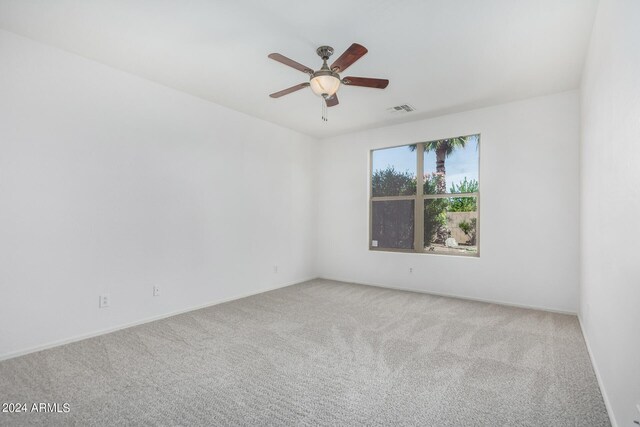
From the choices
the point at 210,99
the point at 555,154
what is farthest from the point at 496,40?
the point at 210,99

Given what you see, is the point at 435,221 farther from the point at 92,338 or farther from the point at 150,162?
the point at 92,338

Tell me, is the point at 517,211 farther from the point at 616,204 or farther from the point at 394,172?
the point at 616,204

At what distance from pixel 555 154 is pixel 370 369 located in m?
3.48

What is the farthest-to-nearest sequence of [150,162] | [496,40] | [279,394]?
[150,162], [496,40], [279,394]

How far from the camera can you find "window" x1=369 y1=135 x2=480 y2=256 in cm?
461

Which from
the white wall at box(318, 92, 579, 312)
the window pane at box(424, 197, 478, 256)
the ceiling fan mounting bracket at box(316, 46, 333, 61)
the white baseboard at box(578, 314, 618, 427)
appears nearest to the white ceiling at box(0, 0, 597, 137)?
the ceiling fan mounting bracket at box(316, 46, 333, 61)

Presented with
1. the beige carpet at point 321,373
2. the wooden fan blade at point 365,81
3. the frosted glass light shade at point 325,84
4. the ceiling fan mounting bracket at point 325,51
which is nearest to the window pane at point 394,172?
the beige carpet at point 321,373

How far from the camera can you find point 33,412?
6.10 ft

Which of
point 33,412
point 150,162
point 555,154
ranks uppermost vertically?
point 555,154

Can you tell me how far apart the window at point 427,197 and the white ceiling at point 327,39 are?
113cm

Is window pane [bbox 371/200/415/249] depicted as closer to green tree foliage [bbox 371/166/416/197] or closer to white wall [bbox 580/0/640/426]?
green tree foliage [bbox 371/166/416/197]

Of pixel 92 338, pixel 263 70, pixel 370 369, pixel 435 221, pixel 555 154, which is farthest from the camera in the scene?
pixel 435 221

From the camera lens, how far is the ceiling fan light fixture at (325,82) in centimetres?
251

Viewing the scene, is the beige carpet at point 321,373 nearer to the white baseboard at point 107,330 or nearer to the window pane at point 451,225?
the white baseboard at point 107,330
